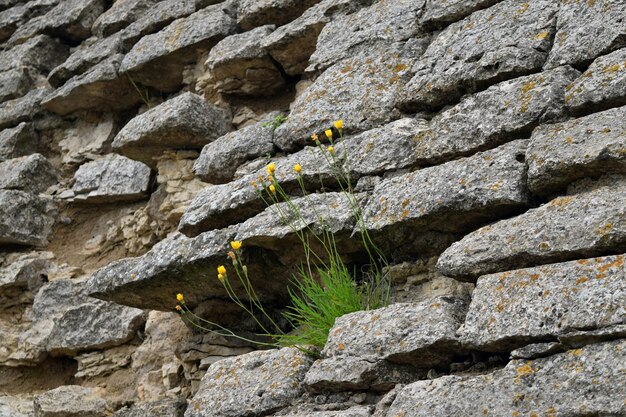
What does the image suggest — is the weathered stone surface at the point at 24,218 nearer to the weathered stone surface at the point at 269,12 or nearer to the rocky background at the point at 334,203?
the rocky background at the point at 334,203

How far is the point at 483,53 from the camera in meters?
3.80

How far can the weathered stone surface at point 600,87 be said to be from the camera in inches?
126

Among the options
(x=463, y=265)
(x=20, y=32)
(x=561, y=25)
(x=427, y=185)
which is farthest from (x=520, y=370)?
(x=20, y=32)

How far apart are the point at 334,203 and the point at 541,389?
1.42m

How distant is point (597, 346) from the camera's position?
2.58 metres

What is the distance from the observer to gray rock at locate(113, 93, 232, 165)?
526 cm

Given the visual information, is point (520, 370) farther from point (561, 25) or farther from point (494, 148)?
point (561, 25)

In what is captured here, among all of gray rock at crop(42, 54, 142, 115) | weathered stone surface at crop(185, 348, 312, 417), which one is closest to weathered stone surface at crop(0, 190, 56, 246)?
gray rock at crop(42, 54, 142, 115)

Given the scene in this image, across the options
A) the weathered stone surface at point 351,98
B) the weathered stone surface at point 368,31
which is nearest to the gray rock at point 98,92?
the weathered stone surface at point 368,31

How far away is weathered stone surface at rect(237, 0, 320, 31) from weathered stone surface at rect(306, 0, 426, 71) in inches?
26.0

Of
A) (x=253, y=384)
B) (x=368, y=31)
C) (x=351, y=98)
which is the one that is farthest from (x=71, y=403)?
(x=368, y=31)

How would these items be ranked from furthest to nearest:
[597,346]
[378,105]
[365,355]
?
1. [378,105]
2. [365,355]
3. [597,346]

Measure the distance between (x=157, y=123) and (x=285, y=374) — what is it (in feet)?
7.62

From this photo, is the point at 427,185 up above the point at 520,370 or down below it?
above
